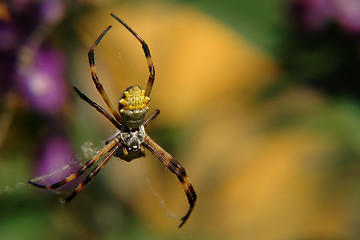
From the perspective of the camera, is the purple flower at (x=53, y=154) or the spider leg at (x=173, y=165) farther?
the purple flower at (x=53, y=154)

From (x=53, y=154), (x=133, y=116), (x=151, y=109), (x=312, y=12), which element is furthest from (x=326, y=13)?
(x=53, y=154)

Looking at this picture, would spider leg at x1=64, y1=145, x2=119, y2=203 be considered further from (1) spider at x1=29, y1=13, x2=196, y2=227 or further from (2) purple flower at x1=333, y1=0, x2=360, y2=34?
(2) purple flower at x1=333, y1=0, x2=360, y2=34

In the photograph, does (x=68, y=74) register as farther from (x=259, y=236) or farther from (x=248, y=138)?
(x=259, y=236)

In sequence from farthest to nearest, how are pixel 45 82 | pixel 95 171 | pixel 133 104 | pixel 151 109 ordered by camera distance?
pixel 151 109
pixel 45 82
pixel 95 171
pixel 133 104

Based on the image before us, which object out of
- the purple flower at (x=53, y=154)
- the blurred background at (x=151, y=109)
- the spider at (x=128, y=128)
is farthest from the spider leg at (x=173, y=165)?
the purple flower at (x=53, y=154)

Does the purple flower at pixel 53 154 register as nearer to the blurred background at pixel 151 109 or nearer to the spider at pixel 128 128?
the blurred background at pixel 151 109

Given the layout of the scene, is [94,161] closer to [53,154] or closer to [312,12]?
[53,154]

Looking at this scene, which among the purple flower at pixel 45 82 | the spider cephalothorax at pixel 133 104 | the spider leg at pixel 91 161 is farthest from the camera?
the purple flower at pixel 45 82
